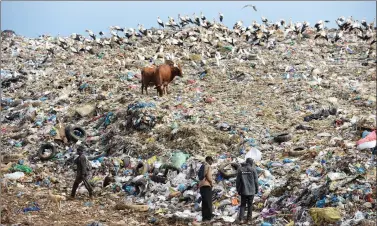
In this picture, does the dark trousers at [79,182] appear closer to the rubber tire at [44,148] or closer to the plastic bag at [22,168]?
the plastic bag at [22,168]

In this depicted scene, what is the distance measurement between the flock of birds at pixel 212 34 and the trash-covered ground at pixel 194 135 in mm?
3457

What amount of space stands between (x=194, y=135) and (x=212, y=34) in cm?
2037

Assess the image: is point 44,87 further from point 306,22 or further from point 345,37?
point 306,22

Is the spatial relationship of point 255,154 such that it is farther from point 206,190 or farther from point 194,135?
point 206,190

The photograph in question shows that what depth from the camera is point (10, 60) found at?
2897 centimetres

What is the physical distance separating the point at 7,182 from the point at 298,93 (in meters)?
9.87

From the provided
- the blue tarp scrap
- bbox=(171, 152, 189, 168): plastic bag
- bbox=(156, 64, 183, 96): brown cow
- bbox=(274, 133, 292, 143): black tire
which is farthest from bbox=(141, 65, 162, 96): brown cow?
bbox=(274, 133, 292, 143): black tire

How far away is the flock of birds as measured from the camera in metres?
29.5

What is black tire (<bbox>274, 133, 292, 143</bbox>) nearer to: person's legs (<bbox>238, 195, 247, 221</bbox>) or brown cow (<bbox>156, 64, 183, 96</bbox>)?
person's legs (<bbox>238, 195, 247, 221</bbox>)

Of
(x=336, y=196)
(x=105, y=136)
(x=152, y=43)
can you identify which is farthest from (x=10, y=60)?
(x=336, y=196)

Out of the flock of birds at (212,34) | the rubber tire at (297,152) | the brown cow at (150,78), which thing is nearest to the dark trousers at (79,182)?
the rubber tire at (297,152)

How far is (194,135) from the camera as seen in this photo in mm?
12844

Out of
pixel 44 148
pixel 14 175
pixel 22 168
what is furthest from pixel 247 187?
pixel 44 148

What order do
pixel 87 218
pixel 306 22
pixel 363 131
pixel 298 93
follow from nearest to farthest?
pixel 87 218, pixel 363 131, pixel 298 93, pixel 306 22
